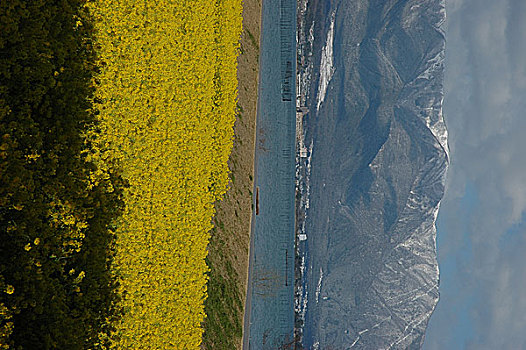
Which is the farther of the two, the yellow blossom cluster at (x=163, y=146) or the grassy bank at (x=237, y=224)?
the grassy bank at (x=237, y=224)

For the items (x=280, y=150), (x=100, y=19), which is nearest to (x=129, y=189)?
(x=100, y=19)

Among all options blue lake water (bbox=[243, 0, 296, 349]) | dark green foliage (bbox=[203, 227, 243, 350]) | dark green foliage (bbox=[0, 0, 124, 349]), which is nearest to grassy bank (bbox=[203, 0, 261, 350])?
dark green foliage (bbox=[203, 227, 243, 350])

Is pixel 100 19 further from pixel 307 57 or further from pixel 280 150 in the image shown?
pixel 307 57

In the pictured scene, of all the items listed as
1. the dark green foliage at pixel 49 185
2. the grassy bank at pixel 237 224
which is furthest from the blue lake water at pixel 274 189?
the dark green foliage at pixel 49 185

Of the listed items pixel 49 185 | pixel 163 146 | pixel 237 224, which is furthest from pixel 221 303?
pixel 49 185

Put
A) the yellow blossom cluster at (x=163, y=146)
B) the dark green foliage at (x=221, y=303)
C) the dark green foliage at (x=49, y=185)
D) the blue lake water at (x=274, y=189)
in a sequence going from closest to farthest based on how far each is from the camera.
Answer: the dark green foliage at (x=49, y=185)
the yellow blossom cluster at (x=163, y=146)
the dark green foliage at (x=221, y=303)
the blue lake water at (x=274, y=189)

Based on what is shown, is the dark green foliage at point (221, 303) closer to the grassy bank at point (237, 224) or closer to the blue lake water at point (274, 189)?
the grassy bank at point (237, 224)

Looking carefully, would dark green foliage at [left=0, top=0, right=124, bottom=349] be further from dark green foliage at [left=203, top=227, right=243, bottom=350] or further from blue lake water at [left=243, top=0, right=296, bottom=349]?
blue lake water at [left=243, top=0, right=296, bottom=349]
